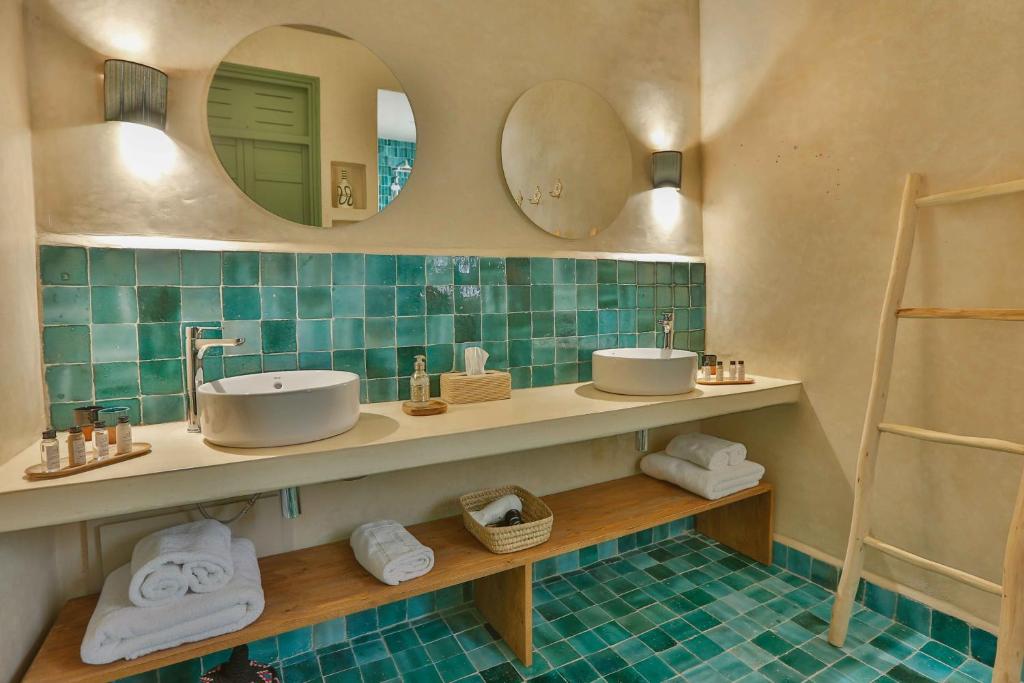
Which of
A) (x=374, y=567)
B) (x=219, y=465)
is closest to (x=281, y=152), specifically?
(x=219, y=465)

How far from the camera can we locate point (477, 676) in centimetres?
168

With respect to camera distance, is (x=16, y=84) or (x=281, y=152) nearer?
(x=16, y=84)

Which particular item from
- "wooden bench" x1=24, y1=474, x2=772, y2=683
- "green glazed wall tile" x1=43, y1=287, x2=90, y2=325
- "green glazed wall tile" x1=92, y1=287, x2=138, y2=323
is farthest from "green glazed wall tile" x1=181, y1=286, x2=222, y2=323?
"wooden bench" x1=24, y1=474, x2=772, y2=683

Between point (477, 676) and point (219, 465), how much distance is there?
1018 millimetres

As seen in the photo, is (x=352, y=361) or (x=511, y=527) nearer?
(x=511, y=527)

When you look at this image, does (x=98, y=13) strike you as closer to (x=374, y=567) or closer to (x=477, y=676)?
(x=374, y=567)

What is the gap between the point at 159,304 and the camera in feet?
5.27

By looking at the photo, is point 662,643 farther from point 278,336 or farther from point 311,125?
A: point 311,125

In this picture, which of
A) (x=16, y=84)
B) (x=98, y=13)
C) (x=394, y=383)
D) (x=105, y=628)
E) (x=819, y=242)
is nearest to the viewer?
(x=105, y=628)

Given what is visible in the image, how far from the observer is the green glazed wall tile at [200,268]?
163 centimetres

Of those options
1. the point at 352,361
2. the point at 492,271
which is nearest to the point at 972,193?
the point at 492,271

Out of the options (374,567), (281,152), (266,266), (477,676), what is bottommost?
(477,676)

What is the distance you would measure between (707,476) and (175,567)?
69.6 inches

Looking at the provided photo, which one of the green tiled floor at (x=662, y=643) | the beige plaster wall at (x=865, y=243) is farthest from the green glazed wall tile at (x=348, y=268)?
the beige plaster wall at (x=865, y=243)
